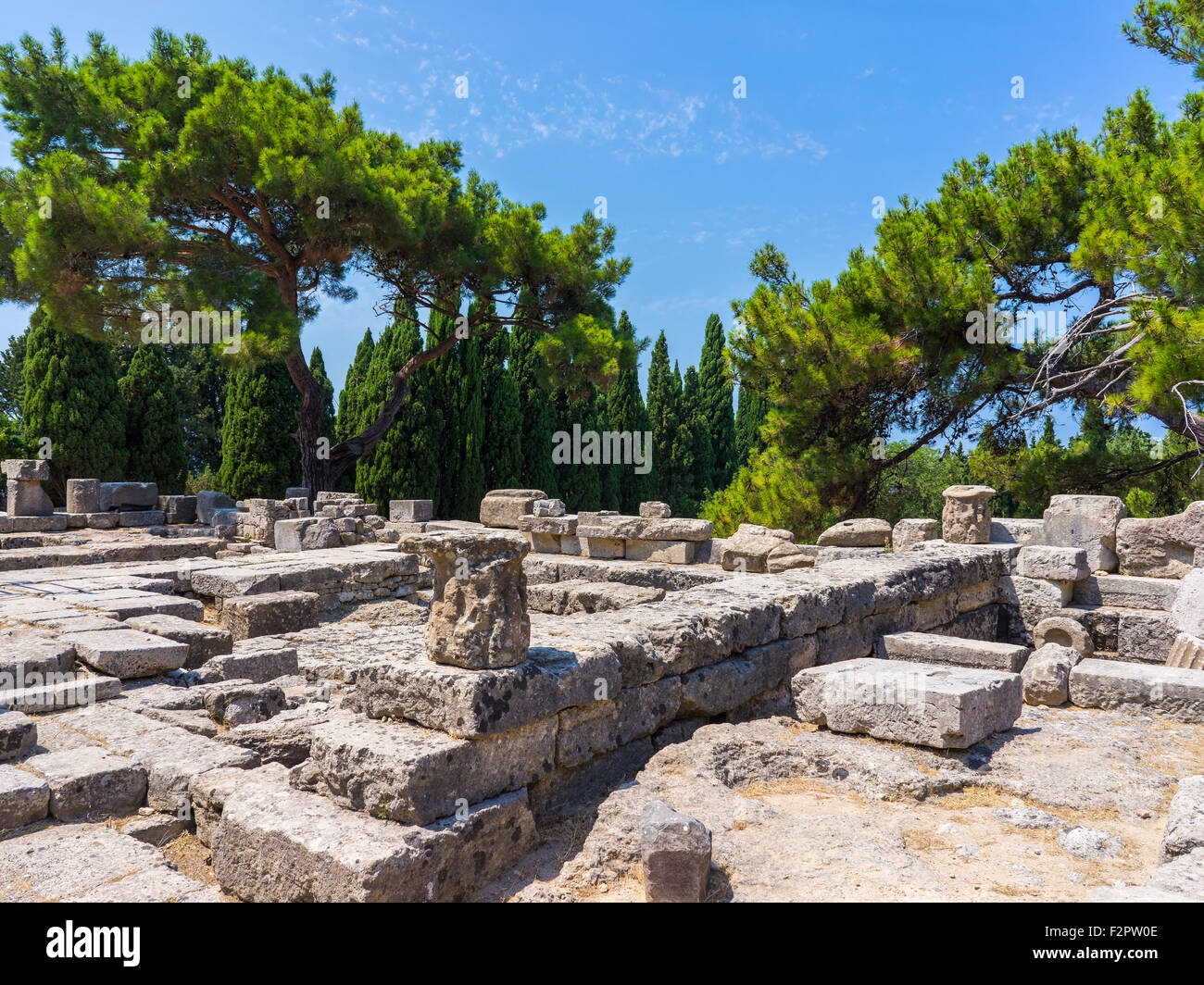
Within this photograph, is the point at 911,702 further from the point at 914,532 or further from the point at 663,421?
the point at 663,421

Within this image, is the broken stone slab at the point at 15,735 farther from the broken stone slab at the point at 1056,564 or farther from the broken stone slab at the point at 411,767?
the broken stone slab at the point at 1056,564

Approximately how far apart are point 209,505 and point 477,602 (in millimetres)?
13876

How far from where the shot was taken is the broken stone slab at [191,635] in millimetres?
5793

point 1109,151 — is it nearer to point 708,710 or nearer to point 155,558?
point 708,710

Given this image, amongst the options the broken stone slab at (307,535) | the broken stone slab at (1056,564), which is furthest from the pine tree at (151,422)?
the broken stone slab at (1056,564)

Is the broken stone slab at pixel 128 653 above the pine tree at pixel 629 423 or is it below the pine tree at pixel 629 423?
below

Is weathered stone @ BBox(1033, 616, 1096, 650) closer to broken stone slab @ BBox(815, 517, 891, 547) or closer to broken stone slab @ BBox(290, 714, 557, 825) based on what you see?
broken stone slab @ BBox(815, 517, 891, 547)

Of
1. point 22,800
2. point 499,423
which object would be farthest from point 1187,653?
point 499,423

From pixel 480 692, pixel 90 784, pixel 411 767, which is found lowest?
pixel 90 784

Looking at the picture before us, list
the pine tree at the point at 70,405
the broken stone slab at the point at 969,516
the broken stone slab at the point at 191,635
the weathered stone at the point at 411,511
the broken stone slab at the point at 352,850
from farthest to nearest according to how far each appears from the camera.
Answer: the pine tree at the point at 70,405 → the weathered stone at the point at 411,511 → the broken stone slab at the point at 969,516 → the broken stone slab at the point at 191,635 → the broken stone slab at the point at 352,850

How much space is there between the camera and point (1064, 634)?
647cm

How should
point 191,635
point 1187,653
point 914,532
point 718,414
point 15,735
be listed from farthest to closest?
1. point 718,414
2. point 914,532
3. point 191,635
4. point 1187,653
5. point 15,735

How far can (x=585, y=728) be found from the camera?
3.37 metres

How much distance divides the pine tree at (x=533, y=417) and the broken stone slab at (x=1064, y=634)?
15531 millimetres
